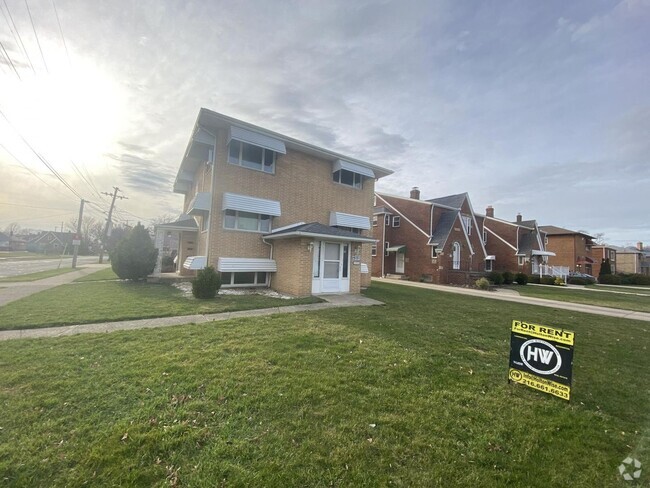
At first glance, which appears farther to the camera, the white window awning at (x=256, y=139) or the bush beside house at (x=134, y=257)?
the bush beside house at (x=134, y=257)

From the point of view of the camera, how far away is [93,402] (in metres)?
3.51

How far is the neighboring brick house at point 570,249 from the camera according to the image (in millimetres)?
39469

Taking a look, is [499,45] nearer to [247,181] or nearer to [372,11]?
[372,11]

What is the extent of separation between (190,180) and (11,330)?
16.3 m

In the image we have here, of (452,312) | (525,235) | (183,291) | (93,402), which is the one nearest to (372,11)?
(452,312)

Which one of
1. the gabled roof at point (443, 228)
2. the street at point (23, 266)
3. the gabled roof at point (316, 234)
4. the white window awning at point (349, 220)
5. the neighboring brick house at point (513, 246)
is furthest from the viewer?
the neighboring brick house at point (513, 246)

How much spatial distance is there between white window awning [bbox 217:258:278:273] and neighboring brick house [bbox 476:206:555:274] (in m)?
27.3

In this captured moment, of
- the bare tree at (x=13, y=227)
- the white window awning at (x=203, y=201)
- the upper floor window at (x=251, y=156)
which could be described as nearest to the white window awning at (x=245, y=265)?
the white window awning at (x=203, y=201)

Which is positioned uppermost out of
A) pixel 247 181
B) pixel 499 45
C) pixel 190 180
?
pixel 499 45

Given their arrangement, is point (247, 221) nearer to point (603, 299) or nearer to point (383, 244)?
point (383, 244)

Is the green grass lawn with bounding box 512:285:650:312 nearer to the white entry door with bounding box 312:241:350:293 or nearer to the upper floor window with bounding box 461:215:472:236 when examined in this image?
the upper floor window with bounding box 461:215:472:236

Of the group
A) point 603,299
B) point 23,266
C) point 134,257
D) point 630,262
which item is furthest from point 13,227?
point 630,262

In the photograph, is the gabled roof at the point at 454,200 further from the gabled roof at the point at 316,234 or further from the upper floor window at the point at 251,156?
the upper floor window at the point at 251,156

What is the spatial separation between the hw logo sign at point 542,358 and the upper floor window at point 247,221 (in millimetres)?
11810
